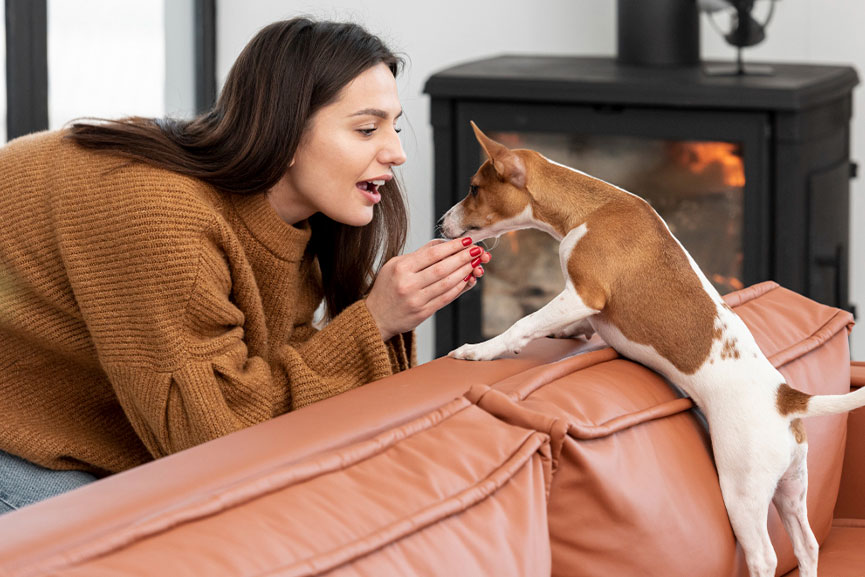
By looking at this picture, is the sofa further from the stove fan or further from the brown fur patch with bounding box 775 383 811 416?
the stove fan

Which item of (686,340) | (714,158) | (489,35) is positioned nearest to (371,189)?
(686,340)

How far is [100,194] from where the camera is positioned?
4.37ft

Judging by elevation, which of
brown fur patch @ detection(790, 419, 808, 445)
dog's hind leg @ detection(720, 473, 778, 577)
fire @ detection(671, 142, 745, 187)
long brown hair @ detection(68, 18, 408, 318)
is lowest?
dog's hind leg @ detection(720, 473, 778, 577)

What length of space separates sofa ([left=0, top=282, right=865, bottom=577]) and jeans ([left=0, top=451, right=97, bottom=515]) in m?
0.53

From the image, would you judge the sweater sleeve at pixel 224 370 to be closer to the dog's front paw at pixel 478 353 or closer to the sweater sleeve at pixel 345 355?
the sweater sleeve at pixel 345 355

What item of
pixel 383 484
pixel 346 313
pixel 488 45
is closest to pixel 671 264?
pixel 346 313

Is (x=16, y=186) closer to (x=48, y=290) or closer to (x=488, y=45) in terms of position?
(x=48, y=290)

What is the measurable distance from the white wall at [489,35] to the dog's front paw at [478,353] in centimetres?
171

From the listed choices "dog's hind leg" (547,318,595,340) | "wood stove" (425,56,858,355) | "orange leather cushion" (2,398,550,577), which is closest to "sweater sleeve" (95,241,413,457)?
A: "dog's hind leg" (547,318,595,340)

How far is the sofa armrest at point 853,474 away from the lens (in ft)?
4.73

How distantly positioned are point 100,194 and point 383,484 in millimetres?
682

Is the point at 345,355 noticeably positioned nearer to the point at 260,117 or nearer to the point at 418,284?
the point at 418,284

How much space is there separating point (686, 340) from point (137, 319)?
630 mm

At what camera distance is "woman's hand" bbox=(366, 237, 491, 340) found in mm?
1439
